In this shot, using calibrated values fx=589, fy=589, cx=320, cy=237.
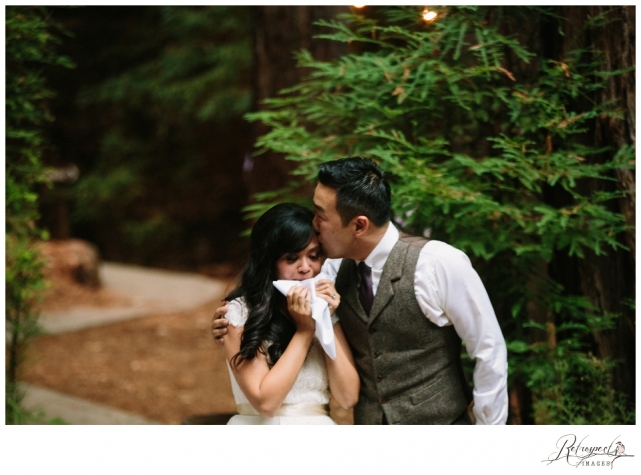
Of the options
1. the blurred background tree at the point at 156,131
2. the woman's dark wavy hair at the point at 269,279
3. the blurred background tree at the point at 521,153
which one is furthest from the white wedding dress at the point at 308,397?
the blurred background tree at the point at 156,131

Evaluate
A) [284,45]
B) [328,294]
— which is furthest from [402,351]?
[284,45]

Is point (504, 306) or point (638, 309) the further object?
point (504, 306)

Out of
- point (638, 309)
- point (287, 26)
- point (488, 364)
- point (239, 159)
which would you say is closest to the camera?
point (488, 364)

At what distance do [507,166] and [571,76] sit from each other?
1.92ft

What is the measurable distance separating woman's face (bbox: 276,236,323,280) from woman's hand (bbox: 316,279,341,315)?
0.28 feet

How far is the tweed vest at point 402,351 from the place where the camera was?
2471mm

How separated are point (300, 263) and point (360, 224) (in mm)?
303

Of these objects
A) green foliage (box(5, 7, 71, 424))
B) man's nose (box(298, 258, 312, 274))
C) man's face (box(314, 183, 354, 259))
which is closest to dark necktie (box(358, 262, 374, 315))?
man's face (box(314, 183, 354, 259))

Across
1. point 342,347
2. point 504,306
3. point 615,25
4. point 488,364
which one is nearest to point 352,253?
point 342,347

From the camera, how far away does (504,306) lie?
3.39m

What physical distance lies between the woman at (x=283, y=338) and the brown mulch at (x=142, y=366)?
2956 mm

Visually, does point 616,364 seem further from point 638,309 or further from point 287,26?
point 287,26

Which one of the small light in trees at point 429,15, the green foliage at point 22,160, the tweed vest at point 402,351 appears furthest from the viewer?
the green foliage at point 22,160

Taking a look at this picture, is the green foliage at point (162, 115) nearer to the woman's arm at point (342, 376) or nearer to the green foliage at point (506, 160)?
→ the green foliage at point (506, 160)
